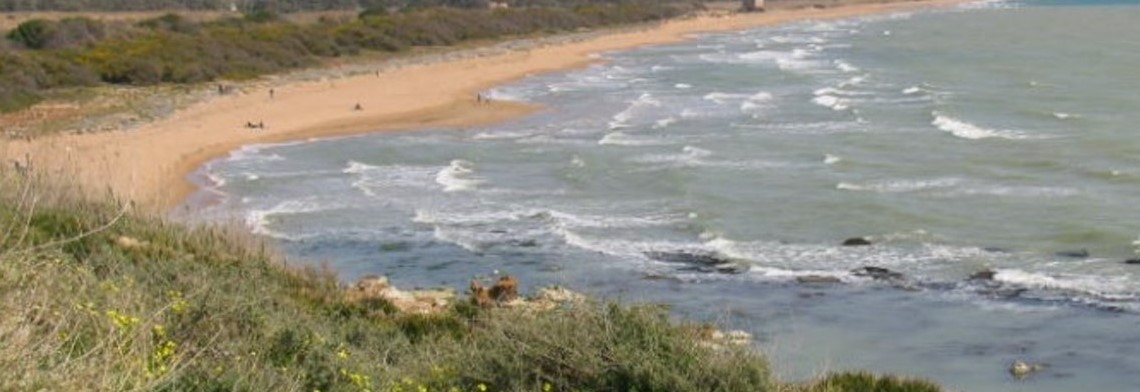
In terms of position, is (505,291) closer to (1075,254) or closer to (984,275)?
(984,275)

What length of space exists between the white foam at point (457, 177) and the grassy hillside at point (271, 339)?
13248 mm

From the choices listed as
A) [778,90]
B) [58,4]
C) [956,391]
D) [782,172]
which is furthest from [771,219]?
[58,4]

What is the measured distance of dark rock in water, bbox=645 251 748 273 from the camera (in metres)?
18.3

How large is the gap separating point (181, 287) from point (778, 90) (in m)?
35.7

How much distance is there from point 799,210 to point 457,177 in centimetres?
731

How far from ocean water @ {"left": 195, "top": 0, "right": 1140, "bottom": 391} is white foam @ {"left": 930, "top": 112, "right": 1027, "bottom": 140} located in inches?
6.3

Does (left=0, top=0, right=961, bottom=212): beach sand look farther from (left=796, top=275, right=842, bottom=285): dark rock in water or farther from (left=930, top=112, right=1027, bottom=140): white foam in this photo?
(left=930, top=112, right=1027, bottom=140): white foam

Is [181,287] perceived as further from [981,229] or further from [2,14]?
[2,14]

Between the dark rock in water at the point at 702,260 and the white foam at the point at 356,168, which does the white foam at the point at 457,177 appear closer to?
the white foam at the point at 356,168

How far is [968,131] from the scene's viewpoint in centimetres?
3206

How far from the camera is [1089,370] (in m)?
13.7

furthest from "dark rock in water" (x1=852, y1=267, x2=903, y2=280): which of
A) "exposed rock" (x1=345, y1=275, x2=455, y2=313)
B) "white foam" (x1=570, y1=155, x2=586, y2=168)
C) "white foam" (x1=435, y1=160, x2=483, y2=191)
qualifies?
"white foam" (x1=570, y1=155, x2=586, y2=168)

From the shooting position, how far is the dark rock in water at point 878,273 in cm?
1768

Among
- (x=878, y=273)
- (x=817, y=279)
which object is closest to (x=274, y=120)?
(x=817, y=279)
